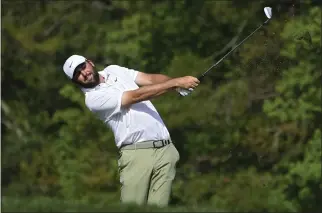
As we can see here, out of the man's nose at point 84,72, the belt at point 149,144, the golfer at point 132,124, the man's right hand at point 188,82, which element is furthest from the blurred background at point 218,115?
the man's right hand at point 188,82

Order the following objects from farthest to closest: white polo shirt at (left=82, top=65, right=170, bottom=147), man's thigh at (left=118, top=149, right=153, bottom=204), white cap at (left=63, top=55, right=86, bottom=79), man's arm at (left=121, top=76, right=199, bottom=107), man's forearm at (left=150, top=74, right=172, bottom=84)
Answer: man's forearm at (left=150, top=74, right=172, bottom=84)
man's thigh at (left=118, top=149, right=153, bottom=204)
white polo shirt at (left=82, top=65, right=170, bottom=147)
white cap at (left=63, top=55, right=86, bottom=79)
man's arm at (left=121, top=76, right=199, bottom=107)

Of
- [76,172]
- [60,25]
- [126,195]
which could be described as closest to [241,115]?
[76,172]

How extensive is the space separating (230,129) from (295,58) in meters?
2.38

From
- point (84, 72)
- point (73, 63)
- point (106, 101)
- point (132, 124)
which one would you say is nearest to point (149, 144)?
point (132, 124)

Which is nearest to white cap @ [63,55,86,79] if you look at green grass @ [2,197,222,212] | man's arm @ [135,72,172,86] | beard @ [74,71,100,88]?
beard @ [74,71,100,88]

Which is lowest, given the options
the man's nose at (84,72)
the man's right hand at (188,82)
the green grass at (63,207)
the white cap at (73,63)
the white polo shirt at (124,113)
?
the green grass at (63,207)

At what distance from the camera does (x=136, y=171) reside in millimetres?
7852

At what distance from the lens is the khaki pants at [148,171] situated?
7.79m

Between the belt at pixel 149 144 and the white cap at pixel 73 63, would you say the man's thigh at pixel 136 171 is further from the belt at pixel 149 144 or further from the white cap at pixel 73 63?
the white cap at pixel 73 63

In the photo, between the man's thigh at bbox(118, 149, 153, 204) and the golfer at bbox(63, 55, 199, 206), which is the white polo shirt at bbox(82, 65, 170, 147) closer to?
the golfer at bbox(63, 55, 199, 206)

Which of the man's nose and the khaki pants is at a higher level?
the man's nose

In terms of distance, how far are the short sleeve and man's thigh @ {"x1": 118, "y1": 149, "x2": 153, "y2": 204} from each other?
337 millimetres

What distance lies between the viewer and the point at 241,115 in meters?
19.4

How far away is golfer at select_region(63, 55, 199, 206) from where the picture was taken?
7660 mm
